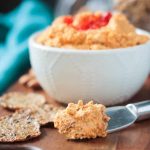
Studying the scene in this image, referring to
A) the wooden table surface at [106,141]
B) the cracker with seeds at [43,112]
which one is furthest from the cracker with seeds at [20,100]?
the wooden table surface at [106,141]

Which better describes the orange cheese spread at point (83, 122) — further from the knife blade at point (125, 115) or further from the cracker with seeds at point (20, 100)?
the cracker with seeds at point (20, 100)

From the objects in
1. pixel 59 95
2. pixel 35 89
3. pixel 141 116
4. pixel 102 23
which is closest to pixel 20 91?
pixel 35 89

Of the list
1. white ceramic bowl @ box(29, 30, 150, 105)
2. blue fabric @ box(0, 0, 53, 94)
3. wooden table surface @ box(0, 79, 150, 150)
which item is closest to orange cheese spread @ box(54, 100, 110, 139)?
wooden table surface @ box(0, 79, 150, 150)

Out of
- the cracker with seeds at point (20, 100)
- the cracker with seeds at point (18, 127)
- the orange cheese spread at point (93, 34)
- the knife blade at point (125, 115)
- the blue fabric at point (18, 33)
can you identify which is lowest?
the blue fabric at point (18, 33)

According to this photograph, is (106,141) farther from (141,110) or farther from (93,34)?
(93,34)

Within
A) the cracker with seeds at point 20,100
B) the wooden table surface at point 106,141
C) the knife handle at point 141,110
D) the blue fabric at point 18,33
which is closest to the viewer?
the wooden table surface at point 106,141

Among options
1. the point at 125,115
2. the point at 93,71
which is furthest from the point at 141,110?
the point at 93,71

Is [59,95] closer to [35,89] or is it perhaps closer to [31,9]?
[35,89]
